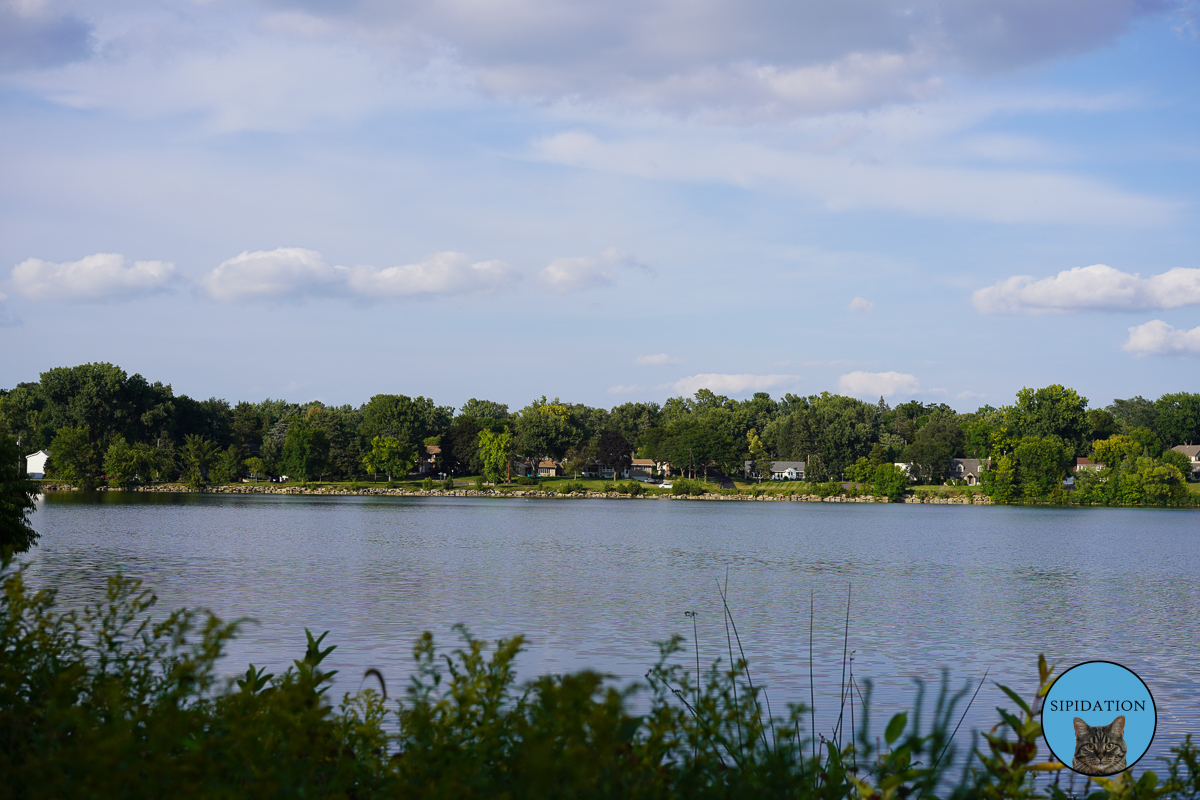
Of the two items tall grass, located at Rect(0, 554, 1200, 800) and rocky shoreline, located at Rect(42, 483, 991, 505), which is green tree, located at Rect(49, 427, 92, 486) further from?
tall grass, located at Rect(0, 554, 1200, 800)

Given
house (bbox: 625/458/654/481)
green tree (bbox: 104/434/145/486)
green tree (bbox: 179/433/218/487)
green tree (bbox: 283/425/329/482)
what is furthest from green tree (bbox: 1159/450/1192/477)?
green tree (bbox: 104/434/145/486)

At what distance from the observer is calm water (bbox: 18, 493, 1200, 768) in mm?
19250

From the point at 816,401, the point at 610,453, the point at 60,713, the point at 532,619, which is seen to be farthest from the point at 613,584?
the point at 816,401

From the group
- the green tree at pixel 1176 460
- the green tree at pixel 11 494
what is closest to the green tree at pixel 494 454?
the green tree at pixel 1176 460

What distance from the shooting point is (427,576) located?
34.2m

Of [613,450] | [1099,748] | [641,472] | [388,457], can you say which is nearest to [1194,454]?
[641,472]

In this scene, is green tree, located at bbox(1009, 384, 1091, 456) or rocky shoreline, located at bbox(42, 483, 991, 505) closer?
rocky shoreline, located at bbox(42, 483, 991, 505)

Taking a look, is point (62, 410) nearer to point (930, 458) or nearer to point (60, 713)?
point (930, 458)

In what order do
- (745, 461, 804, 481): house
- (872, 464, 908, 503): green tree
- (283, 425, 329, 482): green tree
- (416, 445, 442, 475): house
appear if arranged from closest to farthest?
(283, 425, 329, 482): green tree → (872, 464, 908, 503): green tree → (416, 445, 442, 475): house → (745, 461, 804, 481): house

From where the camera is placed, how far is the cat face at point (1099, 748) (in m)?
4.30

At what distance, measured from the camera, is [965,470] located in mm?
167625

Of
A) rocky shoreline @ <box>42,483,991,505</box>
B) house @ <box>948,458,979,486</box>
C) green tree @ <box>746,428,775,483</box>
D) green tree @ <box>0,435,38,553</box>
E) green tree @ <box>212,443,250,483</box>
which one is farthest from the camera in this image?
green tree @ <box>746,428,775,483</box>

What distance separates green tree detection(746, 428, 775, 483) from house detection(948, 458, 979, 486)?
1175 inches

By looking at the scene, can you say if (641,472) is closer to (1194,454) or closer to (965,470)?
(965,470)
